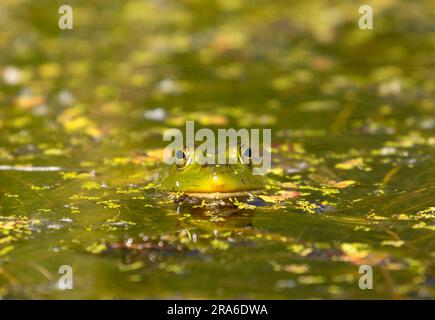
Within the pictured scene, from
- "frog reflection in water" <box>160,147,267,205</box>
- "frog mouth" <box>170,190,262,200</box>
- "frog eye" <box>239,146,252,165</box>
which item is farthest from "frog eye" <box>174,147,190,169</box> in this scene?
"frog eye" <box>239,146,252,165</box>

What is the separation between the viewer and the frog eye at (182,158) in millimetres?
4508

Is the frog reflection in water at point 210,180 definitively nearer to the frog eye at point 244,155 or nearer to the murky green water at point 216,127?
the frog eye at point 244,155

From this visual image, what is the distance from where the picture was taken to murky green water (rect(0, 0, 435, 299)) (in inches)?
141

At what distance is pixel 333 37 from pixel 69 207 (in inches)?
224

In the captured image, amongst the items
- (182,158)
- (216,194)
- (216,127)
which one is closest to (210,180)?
(216,194)

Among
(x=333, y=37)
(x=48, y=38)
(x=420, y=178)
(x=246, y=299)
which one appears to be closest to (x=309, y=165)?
(x=420, y=178)

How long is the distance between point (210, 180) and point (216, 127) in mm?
2005

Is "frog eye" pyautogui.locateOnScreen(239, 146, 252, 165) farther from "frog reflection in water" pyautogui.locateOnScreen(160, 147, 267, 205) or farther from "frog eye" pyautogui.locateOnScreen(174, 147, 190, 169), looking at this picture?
"frog eye" pyautogui.locateOnScreen(174, 147, 190, 169)

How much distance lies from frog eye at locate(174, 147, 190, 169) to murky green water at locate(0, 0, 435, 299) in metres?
0.23

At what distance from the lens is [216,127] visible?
6.33 meters

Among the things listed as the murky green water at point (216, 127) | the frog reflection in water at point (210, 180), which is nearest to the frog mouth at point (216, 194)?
the frog reflection in water at point (210, 180)

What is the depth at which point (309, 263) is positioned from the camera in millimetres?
3613

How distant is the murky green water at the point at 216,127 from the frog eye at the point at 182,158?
230 mm

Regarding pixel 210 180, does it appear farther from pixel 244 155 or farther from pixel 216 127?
pixel 216 127
